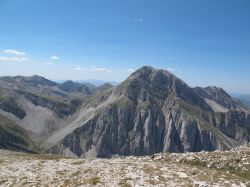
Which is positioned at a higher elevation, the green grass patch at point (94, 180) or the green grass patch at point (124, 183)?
the green grass patch at point (124, 183)

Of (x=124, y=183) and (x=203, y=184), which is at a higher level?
(x=203, y=184)

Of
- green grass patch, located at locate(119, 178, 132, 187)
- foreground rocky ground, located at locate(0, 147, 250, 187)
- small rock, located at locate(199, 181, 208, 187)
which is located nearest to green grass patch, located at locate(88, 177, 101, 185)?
foreground rocky ground, located at locate(0, 147, 250, 187)

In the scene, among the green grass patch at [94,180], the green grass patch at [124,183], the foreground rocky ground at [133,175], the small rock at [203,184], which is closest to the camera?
the small rock at [203,184]

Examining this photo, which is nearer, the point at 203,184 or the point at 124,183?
the point at 203,184

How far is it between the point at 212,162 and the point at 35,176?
2020 centimetres

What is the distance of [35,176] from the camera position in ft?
95.2

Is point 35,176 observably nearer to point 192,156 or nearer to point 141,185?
point 141,185

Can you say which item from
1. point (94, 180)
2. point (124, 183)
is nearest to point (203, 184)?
point (124, 183)

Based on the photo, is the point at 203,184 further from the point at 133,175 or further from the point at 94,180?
the point at 94,180

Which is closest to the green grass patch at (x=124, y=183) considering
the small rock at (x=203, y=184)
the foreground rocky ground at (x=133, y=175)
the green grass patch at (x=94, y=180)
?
the foreground rocky ground at (x=133, y=175)

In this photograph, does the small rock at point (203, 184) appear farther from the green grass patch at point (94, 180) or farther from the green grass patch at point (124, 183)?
the green grass patch at point (94, 180)

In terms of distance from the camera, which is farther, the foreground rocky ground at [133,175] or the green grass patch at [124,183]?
the foreground rocky ground at [133,175]

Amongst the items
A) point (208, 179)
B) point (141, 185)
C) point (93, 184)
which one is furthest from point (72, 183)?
point (208, 179)

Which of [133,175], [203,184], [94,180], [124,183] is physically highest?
[203,184]
